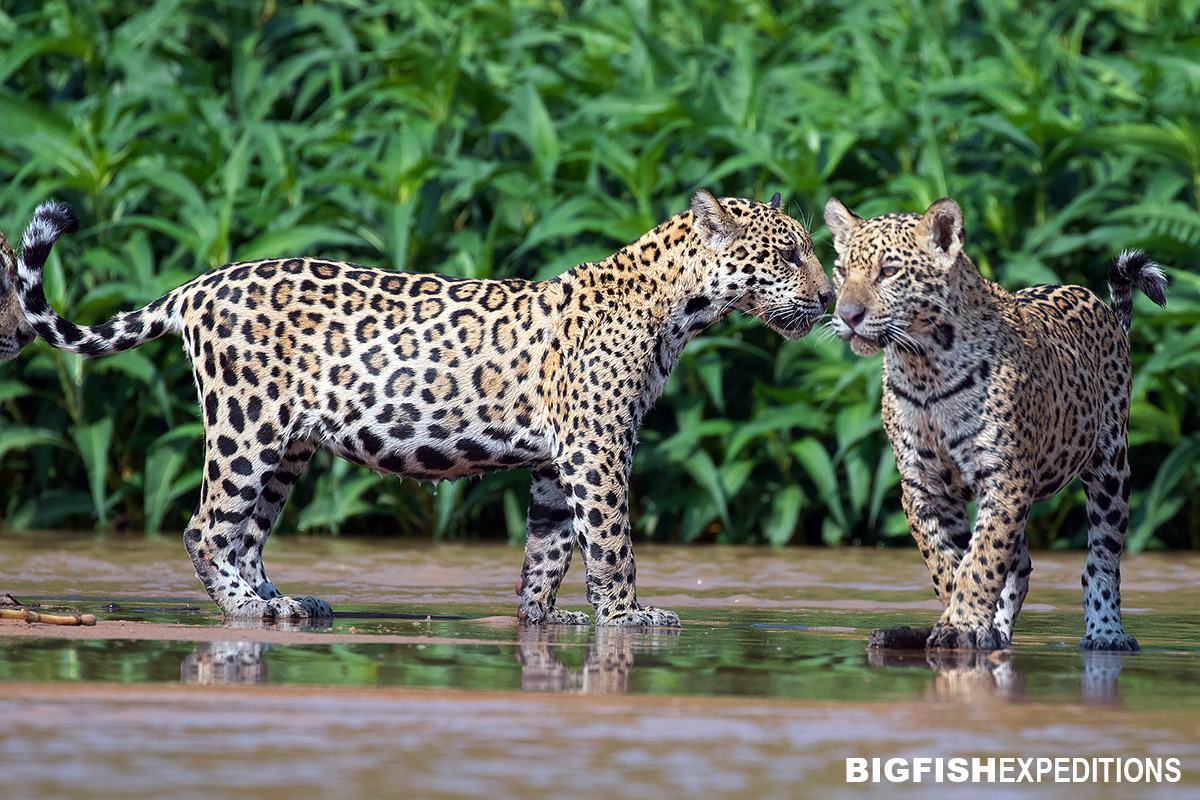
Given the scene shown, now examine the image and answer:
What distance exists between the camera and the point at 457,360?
7117mm

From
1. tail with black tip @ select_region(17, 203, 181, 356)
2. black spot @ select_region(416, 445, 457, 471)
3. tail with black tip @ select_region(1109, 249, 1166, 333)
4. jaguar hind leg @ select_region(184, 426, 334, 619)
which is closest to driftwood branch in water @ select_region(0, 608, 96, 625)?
jaguar hind leg @ select_region(184, 426, 334, 619)

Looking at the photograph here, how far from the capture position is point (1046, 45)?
38.6 ft

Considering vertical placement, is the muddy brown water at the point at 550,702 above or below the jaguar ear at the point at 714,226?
below

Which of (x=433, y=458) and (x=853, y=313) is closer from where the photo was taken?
(x=853, y=313)

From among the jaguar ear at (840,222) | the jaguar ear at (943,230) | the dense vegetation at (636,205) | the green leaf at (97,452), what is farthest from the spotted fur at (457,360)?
the green leaf at (97,452)

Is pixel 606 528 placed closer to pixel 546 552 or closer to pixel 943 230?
pixel 546 552

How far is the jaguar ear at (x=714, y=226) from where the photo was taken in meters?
7.07

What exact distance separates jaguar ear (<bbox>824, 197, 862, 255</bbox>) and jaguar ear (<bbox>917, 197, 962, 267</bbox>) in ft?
1.22

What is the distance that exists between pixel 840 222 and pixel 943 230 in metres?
0.52

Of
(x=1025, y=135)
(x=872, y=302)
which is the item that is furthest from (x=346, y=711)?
(x=1025, y=135)

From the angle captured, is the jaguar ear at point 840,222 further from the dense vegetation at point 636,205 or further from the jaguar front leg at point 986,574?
the dense vegetation at point 636,205

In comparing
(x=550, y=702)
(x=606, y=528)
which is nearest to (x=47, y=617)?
(x=606, y=528)

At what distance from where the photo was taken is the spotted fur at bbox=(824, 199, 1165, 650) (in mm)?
6074

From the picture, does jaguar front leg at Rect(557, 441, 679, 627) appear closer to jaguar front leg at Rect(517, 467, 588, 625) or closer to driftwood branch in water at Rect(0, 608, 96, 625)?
jaguar front leg at Rect(517, 467, 588, 625)
